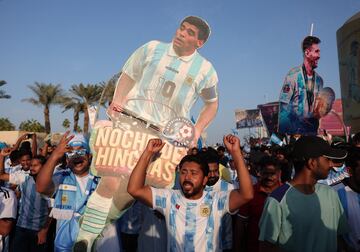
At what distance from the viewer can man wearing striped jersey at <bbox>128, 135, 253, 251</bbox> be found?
2670mm

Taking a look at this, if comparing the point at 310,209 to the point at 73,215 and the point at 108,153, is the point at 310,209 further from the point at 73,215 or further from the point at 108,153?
the point at 73,215

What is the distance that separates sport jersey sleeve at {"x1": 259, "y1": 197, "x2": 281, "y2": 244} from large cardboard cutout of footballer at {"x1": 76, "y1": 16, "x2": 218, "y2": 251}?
1570 mm

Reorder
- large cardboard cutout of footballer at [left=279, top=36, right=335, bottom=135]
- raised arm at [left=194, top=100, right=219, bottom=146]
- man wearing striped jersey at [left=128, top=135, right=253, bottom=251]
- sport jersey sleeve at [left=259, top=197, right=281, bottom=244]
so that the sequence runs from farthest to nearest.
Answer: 1. large cardboard cutout of footballer at [left=279, top=36, right=335, bottom=135]
2. raised arm at [left=194, top=100, right=219, bottom=146]
3. man wearing striped jersey at [left=128, top=135, right=253, bottom=251]
4. sport jersey sleeve at [left=259, top=197, right=281, bottom=244]

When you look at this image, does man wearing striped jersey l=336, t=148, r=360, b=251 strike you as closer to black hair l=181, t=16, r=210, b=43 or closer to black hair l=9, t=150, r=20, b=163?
black hair l=181, t=16, r=210, b=43

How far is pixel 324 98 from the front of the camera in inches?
382

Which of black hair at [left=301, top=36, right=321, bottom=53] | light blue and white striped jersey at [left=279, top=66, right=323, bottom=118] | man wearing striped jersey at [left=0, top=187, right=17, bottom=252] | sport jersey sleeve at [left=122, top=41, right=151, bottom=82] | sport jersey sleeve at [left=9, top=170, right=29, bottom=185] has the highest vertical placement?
black hair at [left=301, top=36, right=321, bottom=53]

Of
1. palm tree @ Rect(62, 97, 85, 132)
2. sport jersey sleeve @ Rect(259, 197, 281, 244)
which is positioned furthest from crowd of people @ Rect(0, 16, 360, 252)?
palm tree @ Rect(62, 97, 85, 132)

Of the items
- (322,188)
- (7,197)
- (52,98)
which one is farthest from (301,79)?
(52,98)

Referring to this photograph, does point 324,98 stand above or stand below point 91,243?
above

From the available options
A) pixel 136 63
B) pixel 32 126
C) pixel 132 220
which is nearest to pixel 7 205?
pixel 132 220

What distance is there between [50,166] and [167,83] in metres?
1.60

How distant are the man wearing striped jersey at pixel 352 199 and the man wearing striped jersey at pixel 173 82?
161 centimetres

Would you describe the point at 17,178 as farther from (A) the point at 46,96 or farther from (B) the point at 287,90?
Result: (A) the point at 46,96

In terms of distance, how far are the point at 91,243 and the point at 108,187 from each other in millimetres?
655
